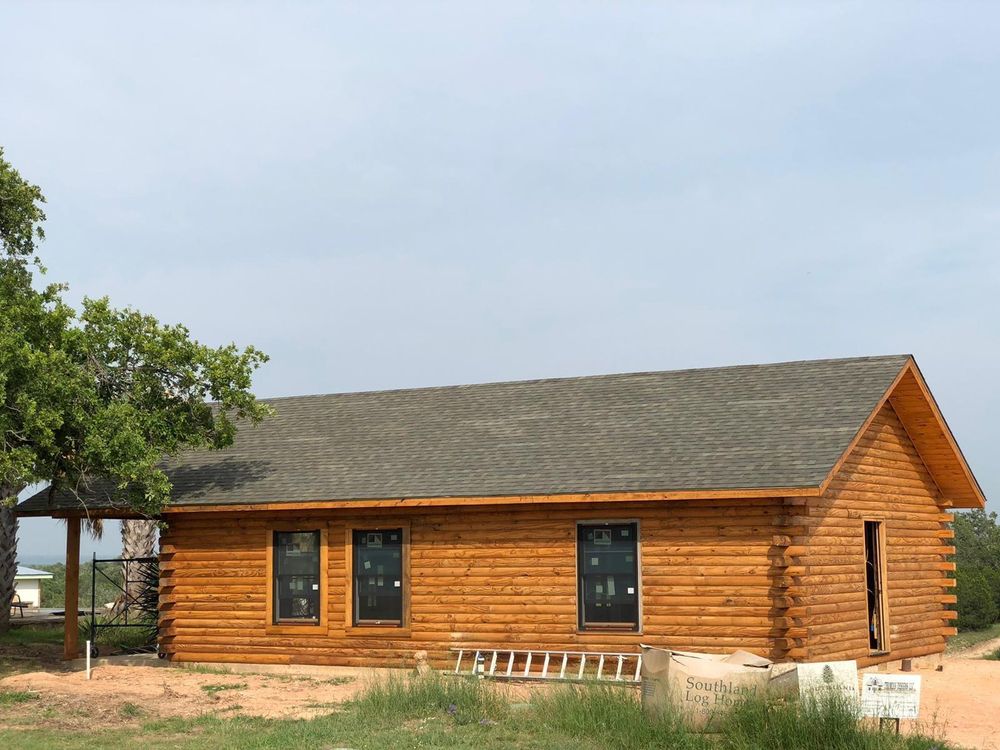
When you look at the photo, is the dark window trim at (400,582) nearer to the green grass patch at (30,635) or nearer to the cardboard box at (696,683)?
the cardboard box at (696,683)

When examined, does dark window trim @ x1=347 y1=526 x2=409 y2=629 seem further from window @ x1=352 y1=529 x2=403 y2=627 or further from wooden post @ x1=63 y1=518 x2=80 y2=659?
wooden post @ x1=63 y1=518 x2=80 y2=659

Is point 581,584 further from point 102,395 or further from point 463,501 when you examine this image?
point 102,395

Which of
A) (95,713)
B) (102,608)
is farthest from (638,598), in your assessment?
(102,608)

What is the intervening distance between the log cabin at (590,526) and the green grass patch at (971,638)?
16.1 ft

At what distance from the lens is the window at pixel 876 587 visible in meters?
19.5

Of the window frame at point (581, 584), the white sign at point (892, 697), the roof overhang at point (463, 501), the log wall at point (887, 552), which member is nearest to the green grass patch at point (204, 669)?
the roof overhang at point (463, 501)

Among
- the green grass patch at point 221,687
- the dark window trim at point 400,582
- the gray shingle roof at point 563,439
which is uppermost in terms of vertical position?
the gray shingle roof at point 563,439

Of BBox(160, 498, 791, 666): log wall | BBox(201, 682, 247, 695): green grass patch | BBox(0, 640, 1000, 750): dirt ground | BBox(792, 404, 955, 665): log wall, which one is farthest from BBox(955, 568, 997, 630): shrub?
BBox(201, 682, 247, 695): green grass patch

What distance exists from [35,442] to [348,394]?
8.61 metres

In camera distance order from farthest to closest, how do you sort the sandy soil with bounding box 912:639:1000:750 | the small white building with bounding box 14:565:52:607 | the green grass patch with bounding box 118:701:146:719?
the small white building with bounding box 14:565:52:607 → the green grass patch with bounding box 118:701:146:719 → the sandy soil with bounding box 912:639:1000:750

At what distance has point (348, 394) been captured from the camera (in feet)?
82.3

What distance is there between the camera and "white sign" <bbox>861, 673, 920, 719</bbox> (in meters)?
12.0

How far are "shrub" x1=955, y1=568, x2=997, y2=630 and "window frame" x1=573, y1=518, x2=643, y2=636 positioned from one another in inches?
637

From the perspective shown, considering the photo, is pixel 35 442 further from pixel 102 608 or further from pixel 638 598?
pixel 102 608
